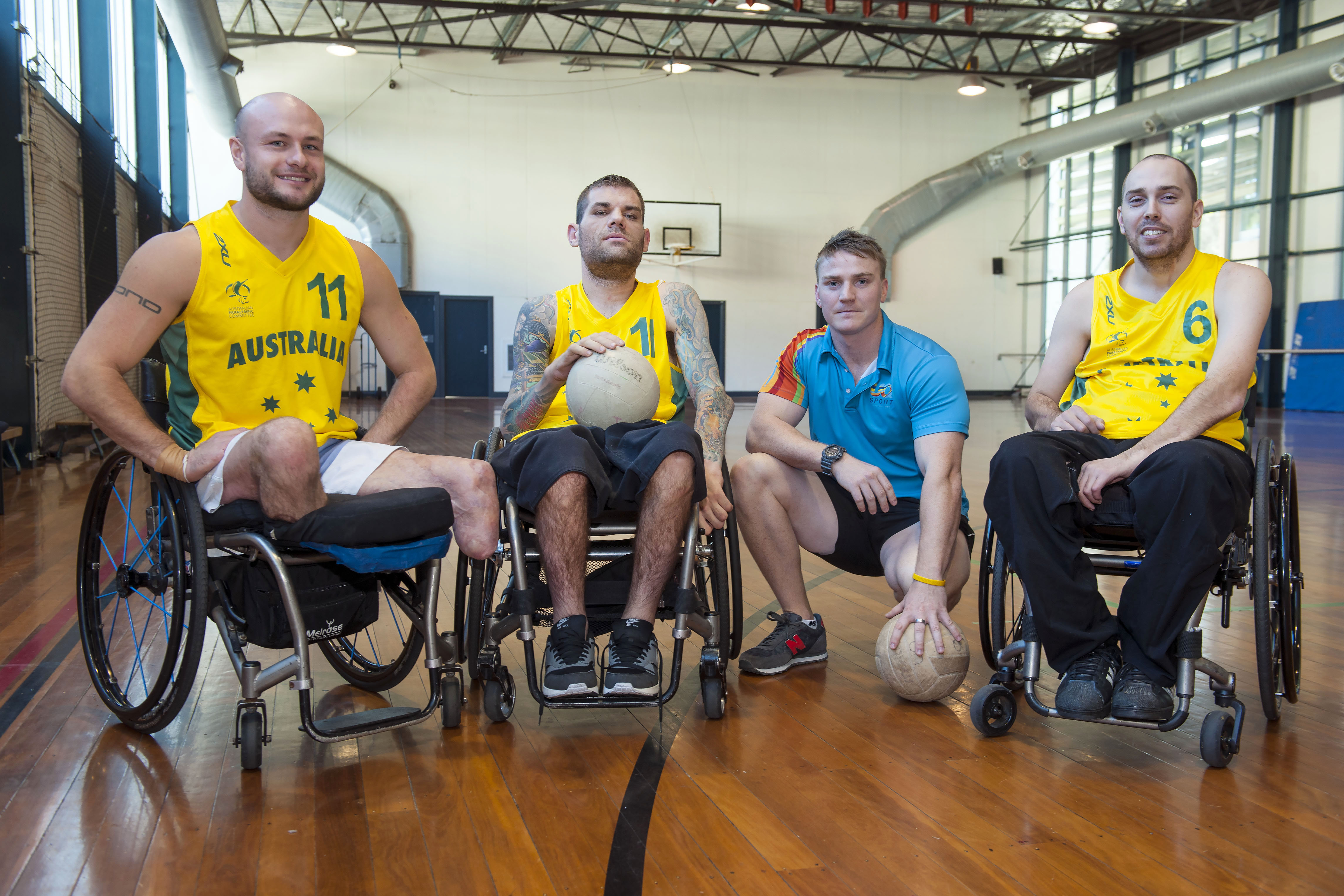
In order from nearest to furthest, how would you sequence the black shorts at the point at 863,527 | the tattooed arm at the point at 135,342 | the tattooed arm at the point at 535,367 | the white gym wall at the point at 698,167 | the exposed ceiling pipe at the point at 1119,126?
the tattooed arm at the point at 135,342
the tattooed arm at the point at 535,367
the black shorts at the point at 863,527
the exposed ceiling pipe at the point at 1119,126
the white gym wall at the point at 698,167

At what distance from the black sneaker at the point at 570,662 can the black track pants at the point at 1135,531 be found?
0.89m

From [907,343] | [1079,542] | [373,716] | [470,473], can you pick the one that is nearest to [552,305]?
[470,473]

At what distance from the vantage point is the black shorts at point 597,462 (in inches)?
87.4

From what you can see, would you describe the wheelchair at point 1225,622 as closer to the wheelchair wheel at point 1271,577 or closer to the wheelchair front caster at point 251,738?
the wheelchair wheel at point 1271,577

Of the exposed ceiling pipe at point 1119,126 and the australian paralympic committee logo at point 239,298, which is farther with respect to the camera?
the exposed ceiling pipe at point 1119,126

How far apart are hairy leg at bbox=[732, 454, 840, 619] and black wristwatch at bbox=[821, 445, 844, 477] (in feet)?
0.40

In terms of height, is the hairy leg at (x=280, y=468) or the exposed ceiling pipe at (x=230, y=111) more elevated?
the exposed ceiling pipe at (x=230, y=111)

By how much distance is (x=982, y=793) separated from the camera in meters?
1.91

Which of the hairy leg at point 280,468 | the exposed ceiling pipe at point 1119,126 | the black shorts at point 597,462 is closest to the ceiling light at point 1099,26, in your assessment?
the exposed ceiling pipe at point 1119,126

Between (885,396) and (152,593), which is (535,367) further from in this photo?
(152,593)

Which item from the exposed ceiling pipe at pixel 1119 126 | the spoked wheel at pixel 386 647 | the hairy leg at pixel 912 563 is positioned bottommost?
the spoked wheel at pixel 386 647

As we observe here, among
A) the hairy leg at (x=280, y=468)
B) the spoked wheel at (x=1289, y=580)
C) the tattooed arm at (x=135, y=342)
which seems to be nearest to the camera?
the hairy leg at (x=280, y=468)

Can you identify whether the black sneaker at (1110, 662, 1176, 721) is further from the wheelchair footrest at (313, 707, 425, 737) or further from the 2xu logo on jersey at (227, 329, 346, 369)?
the 2xu logo on jersey at (227, 329, 346, 369)

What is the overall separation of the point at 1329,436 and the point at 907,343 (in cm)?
933
